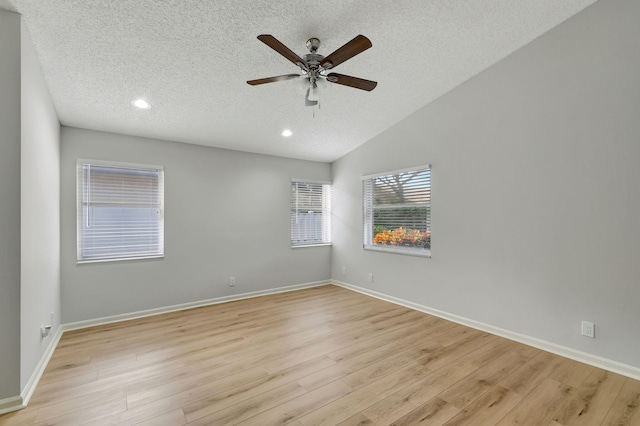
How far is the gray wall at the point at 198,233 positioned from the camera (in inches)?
135

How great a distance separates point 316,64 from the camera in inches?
91.1

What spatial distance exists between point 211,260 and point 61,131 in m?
2.35

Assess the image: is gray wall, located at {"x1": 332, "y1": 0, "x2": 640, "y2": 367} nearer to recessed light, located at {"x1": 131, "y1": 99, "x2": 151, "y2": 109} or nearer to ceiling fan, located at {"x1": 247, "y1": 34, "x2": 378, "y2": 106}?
ceiling fan, located at {"x1": 247, "y1": 34, "x2": 378, "y2": 106}

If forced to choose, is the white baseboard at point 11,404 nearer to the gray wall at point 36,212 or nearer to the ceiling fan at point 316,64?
the gray wall at point 36,212

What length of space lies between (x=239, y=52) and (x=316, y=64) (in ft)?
2.56

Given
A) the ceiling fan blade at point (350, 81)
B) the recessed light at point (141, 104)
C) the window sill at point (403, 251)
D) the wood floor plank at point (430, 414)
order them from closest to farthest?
the wood floor plank at point (430, 414), the ceiling fan blade at point (350, 81), the recessed light at point (141, 104), the window sill at point (403, 251)

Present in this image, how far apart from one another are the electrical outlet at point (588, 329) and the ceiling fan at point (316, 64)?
2833 mm

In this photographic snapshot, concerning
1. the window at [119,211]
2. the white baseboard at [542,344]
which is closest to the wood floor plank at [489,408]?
the white baseboard at [542,344]

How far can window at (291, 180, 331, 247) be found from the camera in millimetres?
5262

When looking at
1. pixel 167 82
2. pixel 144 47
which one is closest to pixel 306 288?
pixel 167 82

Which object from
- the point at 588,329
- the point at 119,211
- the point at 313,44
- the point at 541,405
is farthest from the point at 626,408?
the point at 119,211

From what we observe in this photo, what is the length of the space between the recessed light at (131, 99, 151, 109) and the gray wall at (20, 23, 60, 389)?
2.26 ft

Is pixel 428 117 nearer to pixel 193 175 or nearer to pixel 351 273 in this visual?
pixel 351 273

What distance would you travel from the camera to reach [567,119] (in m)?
2.72
